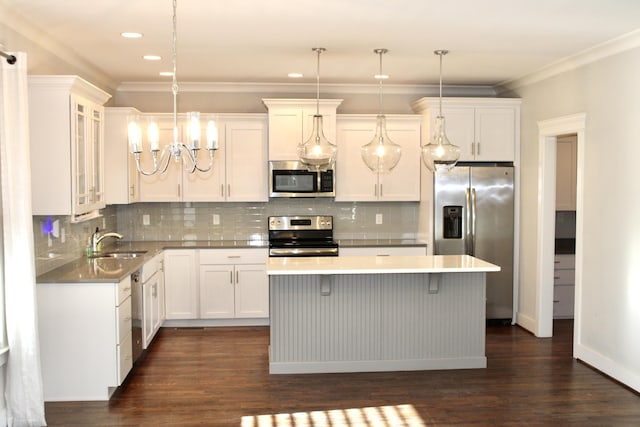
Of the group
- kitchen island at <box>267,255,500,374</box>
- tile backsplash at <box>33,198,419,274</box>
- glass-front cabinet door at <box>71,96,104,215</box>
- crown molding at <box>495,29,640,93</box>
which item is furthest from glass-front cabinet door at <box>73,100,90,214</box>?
crown molding at <box>495,29,640,93</box>

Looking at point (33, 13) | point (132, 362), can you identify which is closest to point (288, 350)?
point (132, 362)

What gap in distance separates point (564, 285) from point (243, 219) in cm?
365

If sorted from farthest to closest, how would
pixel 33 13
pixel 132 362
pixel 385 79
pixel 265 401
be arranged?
pixel 385 79, pixel 132 362, pixel 265 401, pixel 33 13

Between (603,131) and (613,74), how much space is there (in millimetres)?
447

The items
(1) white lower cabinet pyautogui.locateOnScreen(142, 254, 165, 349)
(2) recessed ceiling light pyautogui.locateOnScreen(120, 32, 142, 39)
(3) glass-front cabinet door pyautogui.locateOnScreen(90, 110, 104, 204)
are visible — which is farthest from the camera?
(1) white lower cabinet pyautogui.locateOnScreen(142, 254, 165, 349)

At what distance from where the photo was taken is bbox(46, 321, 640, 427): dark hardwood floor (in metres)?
4.03

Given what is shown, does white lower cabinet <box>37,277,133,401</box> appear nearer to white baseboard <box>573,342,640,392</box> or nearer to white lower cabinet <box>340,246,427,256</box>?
white lower cabinet <box>340,246,427,256</box>

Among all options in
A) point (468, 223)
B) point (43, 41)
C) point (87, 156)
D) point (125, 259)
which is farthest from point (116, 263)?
point (468, 223)

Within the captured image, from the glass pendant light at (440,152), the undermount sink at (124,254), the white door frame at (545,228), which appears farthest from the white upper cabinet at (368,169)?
the undermount sink at (124,254)

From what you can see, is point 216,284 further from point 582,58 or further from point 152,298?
point 582,58

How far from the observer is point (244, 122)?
6680 millimetres

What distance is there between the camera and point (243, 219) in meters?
7.06

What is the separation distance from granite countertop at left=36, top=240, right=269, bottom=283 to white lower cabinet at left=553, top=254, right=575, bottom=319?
126 inches

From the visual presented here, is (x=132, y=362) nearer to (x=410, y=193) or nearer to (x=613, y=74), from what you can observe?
(x=410, y=193)
